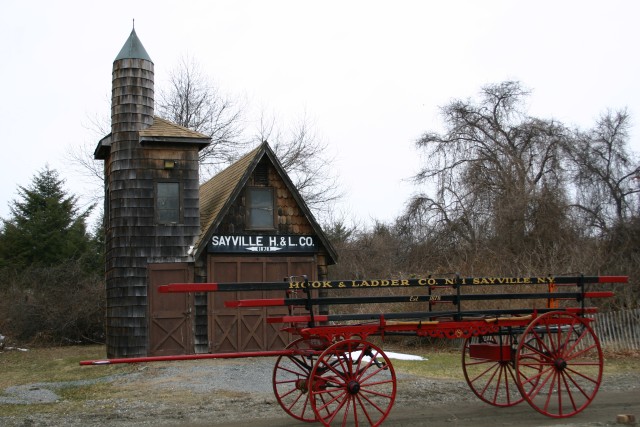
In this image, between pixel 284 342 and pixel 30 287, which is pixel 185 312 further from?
pixel 30 287

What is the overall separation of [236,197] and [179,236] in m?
1.68

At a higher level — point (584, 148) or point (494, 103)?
point (494, 103)

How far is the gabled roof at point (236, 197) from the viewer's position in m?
18.0

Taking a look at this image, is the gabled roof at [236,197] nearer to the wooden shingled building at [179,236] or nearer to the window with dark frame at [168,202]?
the wooden shingled building at [179,236]

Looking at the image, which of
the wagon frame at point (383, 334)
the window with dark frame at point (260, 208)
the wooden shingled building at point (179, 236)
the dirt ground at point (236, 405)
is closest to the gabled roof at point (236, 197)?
the wooden shingled building at point (179, 236)

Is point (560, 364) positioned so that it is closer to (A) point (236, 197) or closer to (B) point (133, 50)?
(A) point (236, 197)

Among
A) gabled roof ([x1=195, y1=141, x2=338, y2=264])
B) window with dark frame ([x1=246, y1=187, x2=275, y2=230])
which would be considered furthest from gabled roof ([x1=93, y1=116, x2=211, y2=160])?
window with dark frame ([x1=246, y1=187, x2=275, y2=230])

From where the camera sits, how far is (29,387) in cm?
1370

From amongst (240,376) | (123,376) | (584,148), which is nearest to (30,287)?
(123,376)

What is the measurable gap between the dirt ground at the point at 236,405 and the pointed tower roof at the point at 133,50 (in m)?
8.36

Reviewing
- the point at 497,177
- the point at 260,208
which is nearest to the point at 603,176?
the point at 497,177

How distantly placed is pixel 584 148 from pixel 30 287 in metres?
20.1

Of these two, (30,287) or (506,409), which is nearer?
(506,409)

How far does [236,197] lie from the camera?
18.4 meters
